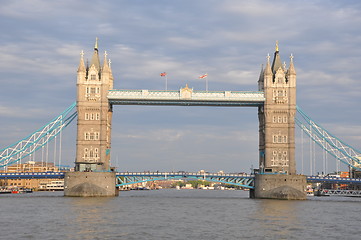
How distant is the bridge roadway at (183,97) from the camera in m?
117

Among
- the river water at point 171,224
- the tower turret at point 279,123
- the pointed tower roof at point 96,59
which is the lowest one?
the river water at point 171,224

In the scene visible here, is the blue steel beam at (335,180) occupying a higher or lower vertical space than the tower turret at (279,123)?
lower

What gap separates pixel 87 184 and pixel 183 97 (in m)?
26.6

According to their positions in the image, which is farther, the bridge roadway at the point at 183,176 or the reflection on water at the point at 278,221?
the bridge roadway at the point at 183,176

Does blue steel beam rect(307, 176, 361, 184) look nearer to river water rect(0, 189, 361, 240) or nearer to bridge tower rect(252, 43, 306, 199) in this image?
bridge tower rect(252, 43, 306, 199)

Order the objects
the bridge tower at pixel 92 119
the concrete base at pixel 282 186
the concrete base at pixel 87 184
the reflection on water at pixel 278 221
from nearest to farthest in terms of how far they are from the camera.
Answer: the reflection on water at pixel 278 221
the concrete base at pixel 87 184
the concrete base at pixel 282 186
the bridge tower at pixel 92 119

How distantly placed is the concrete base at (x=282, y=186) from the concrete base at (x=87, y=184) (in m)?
31.4

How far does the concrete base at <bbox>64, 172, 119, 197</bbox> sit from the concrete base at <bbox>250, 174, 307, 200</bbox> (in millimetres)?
31410

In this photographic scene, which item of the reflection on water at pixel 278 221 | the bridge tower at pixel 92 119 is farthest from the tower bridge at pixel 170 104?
the reflection on water at pixel 278 221

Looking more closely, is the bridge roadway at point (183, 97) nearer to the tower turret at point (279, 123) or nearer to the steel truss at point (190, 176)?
the tower turret at point (279, 123)

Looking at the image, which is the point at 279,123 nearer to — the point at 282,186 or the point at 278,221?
the point at 282,186

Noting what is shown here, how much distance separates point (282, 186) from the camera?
111m

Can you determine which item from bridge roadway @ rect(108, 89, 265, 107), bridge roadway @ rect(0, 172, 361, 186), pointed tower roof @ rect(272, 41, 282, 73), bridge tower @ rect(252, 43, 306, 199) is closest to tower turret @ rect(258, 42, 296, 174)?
bridge tower @ rect(252, 43, 306, 199)

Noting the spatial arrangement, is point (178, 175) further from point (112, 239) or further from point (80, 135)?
point (112, 239)
